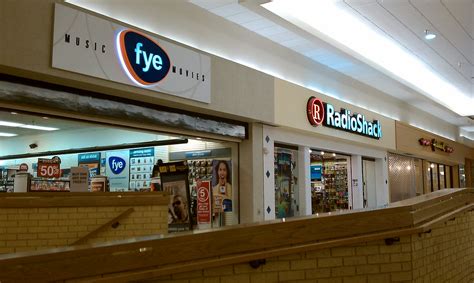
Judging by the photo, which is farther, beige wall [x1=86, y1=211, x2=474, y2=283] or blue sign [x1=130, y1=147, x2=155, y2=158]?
blue sign [x1=130, y1=147, x2=155, y2=158]

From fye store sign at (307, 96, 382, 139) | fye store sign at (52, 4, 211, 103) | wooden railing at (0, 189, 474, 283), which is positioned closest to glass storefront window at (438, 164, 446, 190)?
fye store sign at (307, 96, 382, 139)

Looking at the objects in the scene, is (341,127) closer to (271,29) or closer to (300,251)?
(271,29)

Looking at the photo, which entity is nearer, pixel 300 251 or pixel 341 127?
pixel 300 251

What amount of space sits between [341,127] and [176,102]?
527 centimetres

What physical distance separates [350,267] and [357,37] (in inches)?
269

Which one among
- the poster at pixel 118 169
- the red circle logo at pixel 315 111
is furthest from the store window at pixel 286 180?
the poster at pixel 118 169

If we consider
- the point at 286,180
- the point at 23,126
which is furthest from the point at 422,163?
the point at 23,126

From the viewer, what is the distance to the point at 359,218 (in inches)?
112

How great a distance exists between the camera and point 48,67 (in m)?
4.88

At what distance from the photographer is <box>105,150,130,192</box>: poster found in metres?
9.98

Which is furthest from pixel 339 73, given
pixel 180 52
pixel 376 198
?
pixel 180 52

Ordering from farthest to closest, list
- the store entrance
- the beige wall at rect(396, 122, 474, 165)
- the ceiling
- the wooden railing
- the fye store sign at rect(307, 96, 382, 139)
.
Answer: the beige wall at rect(396, 122, 474, 165), the store entrance, the fye store sign at rect(307, 96, 382, 139), the ceiling, the wooden railing

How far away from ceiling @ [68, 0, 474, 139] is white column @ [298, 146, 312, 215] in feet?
6.86

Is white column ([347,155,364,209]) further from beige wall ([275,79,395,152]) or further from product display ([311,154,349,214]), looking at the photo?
beige wall ([275,79,395,152])
